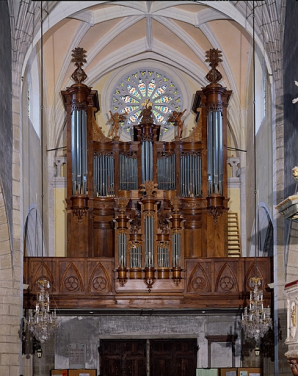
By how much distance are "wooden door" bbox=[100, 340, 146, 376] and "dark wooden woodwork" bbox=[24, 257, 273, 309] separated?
3.48 m

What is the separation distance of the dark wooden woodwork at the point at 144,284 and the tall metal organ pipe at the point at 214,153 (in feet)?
9.88

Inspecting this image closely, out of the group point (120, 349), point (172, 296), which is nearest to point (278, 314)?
point (172, 296)

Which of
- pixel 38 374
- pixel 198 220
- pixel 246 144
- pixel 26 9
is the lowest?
pixel 38 374

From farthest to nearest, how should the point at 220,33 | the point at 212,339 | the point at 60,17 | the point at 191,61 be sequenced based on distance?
the point at 191,61 < the point at 220,33 < the point at 212,339 < the point at 60,17

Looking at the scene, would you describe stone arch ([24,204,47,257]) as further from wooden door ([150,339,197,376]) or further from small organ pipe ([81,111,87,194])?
wooden door ([150,339,197,376])

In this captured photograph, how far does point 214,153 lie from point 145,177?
2.19 metres

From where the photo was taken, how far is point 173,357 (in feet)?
78.5

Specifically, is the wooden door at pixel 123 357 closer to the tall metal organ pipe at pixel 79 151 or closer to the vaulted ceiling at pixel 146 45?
the tall metal organ pipe at pixel 79 151

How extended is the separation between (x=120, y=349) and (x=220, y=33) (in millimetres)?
10439

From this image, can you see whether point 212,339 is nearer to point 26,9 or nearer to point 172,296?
point 172,296

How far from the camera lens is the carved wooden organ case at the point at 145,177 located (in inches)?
906

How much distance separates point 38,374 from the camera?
2331 centimetres

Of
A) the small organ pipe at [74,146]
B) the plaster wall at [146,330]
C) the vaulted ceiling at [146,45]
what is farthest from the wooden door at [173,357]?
the vaulted ceiling at [146,45]

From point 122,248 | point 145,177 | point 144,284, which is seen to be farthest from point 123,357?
point 145,177
